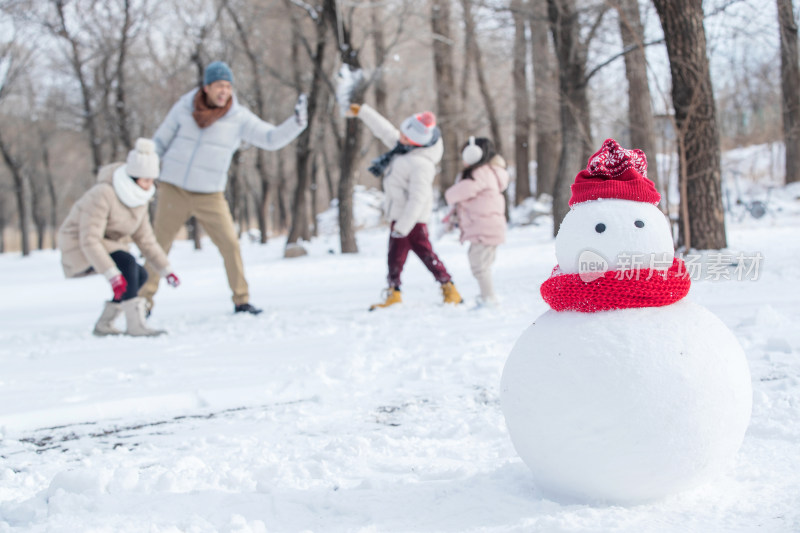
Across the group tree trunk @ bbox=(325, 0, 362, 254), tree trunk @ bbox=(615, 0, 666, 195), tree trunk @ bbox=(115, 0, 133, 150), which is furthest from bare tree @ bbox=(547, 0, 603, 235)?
tree trunk @ bbox=(115, 0, 133, 150)

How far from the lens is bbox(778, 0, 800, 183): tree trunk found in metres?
9.29

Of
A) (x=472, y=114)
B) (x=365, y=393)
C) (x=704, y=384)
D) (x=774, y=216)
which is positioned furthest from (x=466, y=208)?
(x=472, y=114)

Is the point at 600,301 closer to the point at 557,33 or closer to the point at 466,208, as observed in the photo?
the point at 466,208

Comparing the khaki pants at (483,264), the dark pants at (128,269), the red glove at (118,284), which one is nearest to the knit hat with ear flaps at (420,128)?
the khaki pants at (483,264)

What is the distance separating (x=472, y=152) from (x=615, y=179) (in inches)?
160

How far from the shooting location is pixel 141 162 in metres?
5.63

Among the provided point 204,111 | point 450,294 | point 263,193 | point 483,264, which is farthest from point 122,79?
point 483,264

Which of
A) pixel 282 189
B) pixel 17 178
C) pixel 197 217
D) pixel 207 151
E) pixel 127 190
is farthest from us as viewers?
pixel 282 189

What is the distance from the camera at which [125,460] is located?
9.21 feet

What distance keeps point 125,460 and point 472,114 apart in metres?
20.9

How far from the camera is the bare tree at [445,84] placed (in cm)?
1641

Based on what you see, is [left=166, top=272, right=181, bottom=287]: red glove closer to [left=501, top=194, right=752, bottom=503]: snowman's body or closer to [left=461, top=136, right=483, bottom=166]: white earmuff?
[left=461, top=136, right=483, bottom=166]: white earmuff

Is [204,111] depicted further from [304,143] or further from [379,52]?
[379,52]

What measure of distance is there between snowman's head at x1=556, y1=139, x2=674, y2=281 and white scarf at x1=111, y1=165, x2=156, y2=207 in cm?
427
